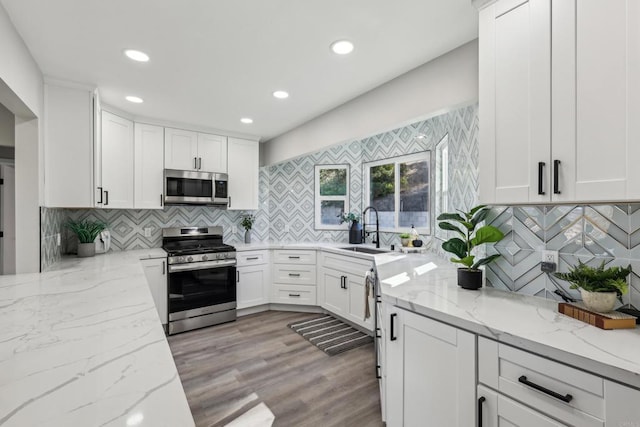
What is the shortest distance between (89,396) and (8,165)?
8.29 ft

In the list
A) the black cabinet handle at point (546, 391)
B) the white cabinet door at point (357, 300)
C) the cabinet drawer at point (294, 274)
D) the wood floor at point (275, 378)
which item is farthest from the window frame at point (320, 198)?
the black cabinet handle at point (546, 391)

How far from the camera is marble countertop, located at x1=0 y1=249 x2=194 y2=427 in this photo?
0.64 meters

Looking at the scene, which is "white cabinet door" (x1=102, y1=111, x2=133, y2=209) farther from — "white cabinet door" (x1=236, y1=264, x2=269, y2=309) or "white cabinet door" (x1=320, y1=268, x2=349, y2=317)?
"white cabinet door" (x1=320, y1=268, x2=349, y2=317)

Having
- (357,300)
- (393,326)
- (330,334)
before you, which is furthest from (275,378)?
(393,326)

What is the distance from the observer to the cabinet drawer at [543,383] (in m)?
0.91

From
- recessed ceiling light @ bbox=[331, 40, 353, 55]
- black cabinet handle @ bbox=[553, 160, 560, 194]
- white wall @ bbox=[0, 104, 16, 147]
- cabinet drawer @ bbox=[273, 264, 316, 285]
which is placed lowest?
cabinet drawer @ bbox=[273, 264, 316, 285]

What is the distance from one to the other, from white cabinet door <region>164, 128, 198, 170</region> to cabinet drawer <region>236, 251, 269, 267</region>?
124 centimetres

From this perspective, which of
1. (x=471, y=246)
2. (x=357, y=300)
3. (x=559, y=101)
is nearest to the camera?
(x=559, y=101)

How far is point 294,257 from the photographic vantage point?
12.9ft

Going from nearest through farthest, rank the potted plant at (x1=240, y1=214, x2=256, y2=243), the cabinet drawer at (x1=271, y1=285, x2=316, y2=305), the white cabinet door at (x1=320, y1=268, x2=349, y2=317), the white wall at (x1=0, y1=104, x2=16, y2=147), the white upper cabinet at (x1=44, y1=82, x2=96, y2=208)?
1. the white upper cabinet at (x1=44, y1=82, x2=96, y2=208)
2. the white wall at (x1=0, y1=104, x2=16, y2=147)
3. the white cabinet door at (x1=320, y1=268, x2=349, y2=317)
4. the cabinet drawer at (x1=271, y1=285, x2=316, y2=305)
5. the potted plant at (x1=240, y1=214, x2=256, y2=243)

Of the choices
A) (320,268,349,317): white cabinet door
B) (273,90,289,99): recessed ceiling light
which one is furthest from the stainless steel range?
(273,90,289,99): recessed ceiling light

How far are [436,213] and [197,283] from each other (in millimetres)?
2752

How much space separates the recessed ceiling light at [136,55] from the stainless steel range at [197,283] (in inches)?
77.2

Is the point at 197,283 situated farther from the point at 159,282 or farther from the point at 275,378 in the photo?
the point at 275,378
